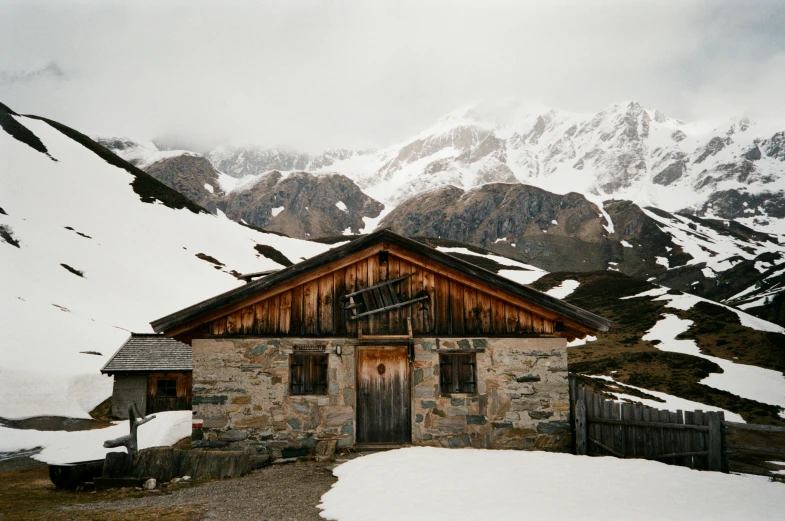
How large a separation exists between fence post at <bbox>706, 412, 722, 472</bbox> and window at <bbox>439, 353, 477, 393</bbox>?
469 centimetres

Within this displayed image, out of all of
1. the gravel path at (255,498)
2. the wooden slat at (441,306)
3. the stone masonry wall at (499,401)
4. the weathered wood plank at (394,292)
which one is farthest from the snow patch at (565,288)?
the gravel path at (255,498)

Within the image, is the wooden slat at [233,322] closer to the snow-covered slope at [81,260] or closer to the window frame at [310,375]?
the window frame at [310,375]

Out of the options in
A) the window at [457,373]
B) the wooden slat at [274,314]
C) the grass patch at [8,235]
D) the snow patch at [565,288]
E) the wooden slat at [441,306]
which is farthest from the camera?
the snow patch at [565,288]

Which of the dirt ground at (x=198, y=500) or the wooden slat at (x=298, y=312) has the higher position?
the wooden slat at (x=298, y=312)

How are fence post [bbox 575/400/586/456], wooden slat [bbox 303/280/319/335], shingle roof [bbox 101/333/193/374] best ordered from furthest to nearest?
1. shingle roof [bbox 101/333/193/374]
2. wooden slat [bbox 303/280/319/335]
3. fence post [bbox 575/400/586/456]

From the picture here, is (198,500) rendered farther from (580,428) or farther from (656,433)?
(656,433)

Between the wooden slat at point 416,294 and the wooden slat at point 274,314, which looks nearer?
the wooden slat at point 274,314

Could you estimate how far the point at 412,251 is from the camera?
12.9 m

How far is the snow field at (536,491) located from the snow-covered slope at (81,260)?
78.0 feet

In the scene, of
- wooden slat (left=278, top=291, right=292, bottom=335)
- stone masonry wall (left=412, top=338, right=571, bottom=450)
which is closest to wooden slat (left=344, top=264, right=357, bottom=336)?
wooden slat (left=278, top=291, right=292, bottom=335)

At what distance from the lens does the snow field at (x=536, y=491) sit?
6914mm

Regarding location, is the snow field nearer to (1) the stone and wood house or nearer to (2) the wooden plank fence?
(2) the wooden plank fence

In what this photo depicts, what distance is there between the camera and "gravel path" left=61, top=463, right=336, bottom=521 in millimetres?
7695

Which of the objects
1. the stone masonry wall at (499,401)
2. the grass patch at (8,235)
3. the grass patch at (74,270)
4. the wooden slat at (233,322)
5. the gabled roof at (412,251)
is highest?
the grass patch at (8,235)
